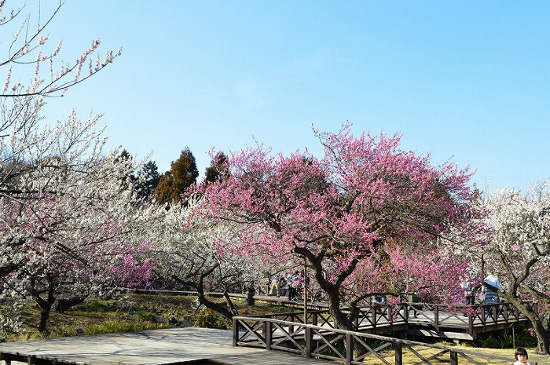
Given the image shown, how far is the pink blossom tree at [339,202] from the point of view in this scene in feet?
51.0

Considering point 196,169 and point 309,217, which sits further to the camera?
point 196,169

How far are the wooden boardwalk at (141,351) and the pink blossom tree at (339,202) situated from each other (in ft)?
9.54

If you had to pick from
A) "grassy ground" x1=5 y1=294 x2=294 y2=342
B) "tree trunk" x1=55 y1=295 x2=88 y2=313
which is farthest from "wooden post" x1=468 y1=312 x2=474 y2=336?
"tree trunk" x1=55 y1=295 x2=88 y2=313

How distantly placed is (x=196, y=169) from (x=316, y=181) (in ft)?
162

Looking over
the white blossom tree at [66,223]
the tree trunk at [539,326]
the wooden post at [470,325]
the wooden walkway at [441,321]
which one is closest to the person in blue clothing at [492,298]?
the wooden walkway at [441,321]

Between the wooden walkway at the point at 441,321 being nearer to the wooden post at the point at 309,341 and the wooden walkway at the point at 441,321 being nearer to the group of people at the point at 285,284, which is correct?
the group of people at the point at 285,284

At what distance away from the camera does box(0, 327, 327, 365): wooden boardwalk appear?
1305 cm

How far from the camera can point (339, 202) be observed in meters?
16.6

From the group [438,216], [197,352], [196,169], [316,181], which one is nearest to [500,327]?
[438,216]

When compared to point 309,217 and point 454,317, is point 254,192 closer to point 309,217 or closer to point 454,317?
point 309,217

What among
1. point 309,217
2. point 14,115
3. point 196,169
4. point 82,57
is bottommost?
point 309,217

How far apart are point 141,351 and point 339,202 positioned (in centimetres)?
697

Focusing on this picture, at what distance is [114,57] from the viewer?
31.8 ft

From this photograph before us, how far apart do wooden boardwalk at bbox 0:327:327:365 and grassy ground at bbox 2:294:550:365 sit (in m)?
2.09
